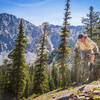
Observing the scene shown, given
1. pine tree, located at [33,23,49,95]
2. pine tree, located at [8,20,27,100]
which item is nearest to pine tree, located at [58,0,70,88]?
pine tree, located at [33,23,49,95]

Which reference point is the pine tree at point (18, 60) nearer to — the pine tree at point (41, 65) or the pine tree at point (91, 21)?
the pine tree at point (41, 65)

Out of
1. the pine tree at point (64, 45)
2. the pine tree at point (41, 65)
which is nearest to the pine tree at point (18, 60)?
A: the pine tree at point (41, 65)

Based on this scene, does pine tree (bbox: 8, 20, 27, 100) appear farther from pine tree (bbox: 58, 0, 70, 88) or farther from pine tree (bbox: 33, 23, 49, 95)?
pine tree (bbox: 58, 0, 70, 88)

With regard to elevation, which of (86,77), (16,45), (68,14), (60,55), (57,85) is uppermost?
(68,14)

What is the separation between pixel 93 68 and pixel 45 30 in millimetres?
10584

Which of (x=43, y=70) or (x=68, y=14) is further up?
(x=68, y=14)

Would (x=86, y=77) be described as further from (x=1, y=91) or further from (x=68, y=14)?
(x=1, y=91)

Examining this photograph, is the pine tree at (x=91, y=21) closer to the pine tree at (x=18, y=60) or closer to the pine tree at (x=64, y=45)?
the pine tree at (x=64, y=45)

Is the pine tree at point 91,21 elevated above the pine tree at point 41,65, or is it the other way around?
the pine tree at point 91,21

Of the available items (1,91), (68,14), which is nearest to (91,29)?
(68,14)

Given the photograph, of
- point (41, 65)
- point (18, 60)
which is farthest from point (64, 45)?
point (18, 60)

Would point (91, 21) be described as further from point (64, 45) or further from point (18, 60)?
point (18, 60)

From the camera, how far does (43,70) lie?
896 inches

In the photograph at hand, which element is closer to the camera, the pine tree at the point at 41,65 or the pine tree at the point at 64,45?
the pine tree at the point at 64,45
